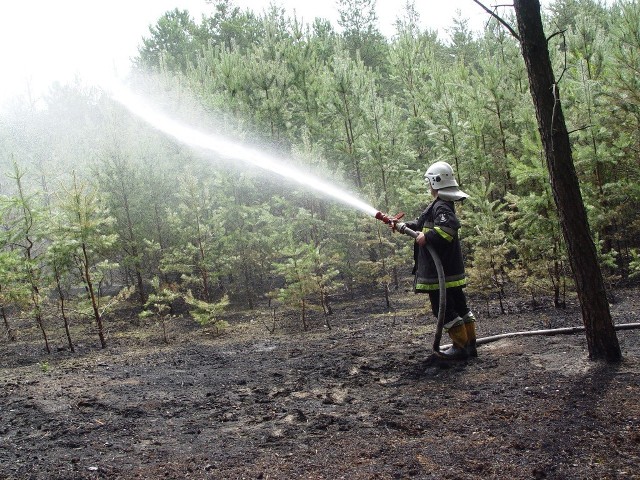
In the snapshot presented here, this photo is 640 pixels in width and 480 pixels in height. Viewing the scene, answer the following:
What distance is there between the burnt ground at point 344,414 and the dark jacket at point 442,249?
1.06 metres

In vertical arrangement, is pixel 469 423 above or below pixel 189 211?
below

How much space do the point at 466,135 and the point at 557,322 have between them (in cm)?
765

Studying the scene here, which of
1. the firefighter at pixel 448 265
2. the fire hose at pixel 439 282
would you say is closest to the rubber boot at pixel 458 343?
the firefighter at pixel 448 265

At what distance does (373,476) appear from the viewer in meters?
3.40

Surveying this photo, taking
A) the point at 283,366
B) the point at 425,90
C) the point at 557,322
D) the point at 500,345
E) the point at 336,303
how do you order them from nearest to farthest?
1. the point at 500,345
2. the point at 283,366
3. the point at 557,322
4. the point at 336,303
5. the point at 425,90

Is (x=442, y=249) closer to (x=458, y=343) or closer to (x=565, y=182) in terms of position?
(x=458, y=343)

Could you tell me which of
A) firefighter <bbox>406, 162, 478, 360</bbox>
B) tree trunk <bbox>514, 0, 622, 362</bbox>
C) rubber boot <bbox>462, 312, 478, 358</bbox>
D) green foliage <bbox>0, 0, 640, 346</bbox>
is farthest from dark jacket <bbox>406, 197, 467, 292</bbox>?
green foliage <bbox>0, 0, 640, 346</bbox>

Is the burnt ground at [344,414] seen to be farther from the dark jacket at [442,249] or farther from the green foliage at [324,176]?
the green foliage at [324,176]

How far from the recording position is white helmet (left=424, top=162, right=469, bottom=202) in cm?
605

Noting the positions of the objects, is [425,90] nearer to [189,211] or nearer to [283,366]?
[189,211]

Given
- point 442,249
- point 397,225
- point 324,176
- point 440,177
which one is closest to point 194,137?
point 324,176

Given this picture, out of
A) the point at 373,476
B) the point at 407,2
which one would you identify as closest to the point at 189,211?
the point at 373,476

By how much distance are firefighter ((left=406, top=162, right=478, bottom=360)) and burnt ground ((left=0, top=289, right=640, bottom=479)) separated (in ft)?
1.03

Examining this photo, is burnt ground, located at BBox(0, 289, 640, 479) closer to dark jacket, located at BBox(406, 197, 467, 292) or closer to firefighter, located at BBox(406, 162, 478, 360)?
firefighter, located at BBox(406, 162, 478, 360)
